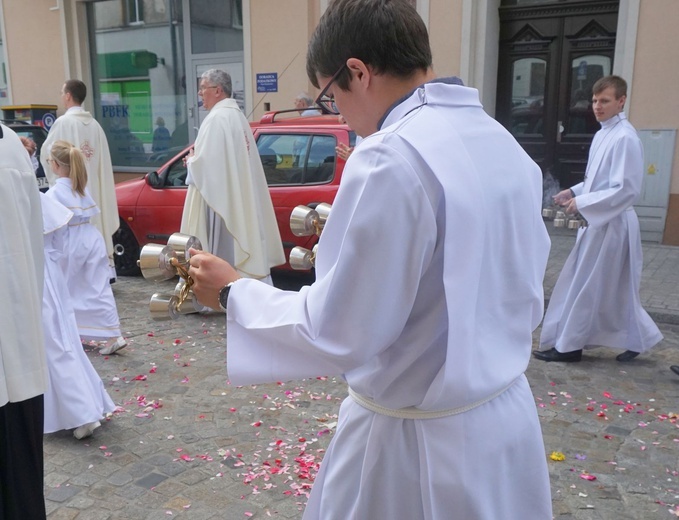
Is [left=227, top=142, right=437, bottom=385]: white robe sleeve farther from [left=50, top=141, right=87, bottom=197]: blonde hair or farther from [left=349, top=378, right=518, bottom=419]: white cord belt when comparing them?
[left=50, top=141, right=87, bottom=197]: blonde hair

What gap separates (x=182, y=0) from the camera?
13.7 metres

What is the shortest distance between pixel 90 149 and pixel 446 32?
18.6 ft

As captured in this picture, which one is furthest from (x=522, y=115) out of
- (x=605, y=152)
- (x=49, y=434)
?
(x=49, y=434)

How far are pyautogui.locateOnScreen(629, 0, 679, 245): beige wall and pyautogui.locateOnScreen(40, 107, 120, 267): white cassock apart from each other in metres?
6.90

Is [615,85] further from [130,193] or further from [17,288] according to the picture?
[130,193]

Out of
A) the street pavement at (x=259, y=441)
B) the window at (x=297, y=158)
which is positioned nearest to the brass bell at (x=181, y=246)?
the street pavement at (x=259, y=441)

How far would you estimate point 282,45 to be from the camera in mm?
11867

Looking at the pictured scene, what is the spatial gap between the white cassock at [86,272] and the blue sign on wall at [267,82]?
6955 mm

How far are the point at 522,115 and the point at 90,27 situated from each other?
31.5 ft

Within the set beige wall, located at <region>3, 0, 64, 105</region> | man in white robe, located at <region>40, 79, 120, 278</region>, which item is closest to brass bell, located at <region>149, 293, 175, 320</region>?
man in white robe, located at <region>40, 79, 120, 278</region>

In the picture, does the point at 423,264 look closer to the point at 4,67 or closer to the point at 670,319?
the point at 670,319

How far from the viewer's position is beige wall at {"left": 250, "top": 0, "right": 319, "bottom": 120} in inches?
457

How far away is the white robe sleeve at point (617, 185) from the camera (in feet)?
16.3

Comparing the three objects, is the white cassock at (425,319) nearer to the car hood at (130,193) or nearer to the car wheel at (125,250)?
the car hood at (130,193)
